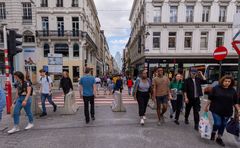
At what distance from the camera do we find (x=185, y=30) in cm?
2159

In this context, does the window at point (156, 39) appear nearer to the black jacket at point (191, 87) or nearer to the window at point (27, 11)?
the black jacket at point (191, 87)

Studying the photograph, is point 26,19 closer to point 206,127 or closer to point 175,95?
point 175,95

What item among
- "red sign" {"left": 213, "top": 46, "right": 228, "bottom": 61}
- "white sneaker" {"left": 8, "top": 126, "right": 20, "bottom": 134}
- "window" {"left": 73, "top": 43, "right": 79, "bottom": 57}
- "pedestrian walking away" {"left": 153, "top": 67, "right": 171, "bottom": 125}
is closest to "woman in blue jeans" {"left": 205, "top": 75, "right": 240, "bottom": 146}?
"pedestrian walking away" {"left": 153, "top": 67, "right": 171, "bottom": 125}

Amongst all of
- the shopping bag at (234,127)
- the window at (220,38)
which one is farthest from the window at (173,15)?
the shopping bag at (234,127)

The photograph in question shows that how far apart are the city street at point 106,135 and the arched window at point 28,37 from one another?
2113cm

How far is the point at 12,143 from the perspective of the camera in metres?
3.74

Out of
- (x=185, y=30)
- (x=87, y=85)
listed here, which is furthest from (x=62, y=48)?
(x=87, y=85)

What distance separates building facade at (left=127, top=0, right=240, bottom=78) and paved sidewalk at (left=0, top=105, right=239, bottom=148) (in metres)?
17.3

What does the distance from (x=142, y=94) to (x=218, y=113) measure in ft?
6.73

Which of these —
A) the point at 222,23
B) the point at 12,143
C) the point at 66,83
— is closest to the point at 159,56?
the point at 222,23

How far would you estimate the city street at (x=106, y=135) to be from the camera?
366 centimetres

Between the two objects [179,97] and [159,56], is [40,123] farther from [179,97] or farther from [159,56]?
[159,56]

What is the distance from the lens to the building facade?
21.3 metres

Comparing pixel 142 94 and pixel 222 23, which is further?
pixel 222 23
